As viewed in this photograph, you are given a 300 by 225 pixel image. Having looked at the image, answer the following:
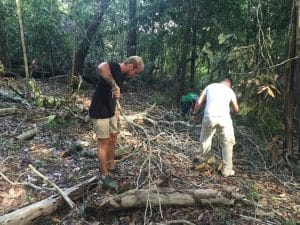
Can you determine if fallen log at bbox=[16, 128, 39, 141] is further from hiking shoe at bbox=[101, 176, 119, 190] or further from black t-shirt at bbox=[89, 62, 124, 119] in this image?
hiking shoe at bbox=[101, 176, 119, 190]

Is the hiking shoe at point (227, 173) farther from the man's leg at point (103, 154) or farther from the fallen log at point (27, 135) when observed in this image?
the fallen log at point (27, 135)

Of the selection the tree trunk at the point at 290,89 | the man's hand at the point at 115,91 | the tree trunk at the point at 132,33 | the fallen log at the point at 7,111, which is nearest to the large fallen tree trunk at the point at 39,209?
the man's hand at the point at 115,91

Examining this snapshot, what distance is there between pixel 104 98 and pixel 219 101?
1929 mm

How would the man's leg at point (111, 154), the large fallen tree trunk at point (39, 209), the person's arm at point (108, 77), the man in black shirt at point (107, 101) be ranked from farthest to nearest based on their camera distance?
the man's leg at point (111, 154) < the man in black shirt at point (107, 101) < the person's arm at point (108, 77) < the large fallen tree trunk at point (39, 209)

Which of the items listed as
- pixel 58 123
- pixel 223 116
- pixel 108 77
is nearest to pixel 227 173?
pixel 223 116

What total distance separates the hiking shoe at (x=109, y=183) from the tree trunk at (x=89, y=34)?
8.43 metres

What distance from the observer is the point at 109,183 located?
5352 millimetres

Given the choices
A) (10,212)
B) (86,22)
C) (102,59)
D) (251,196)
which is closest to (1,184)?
(10,212)

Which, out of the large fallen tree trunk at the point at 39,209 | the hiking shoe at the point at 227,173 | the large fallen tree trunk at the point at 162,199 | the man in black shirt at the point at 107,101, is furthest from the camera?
the hiking shoe at the point at 227,173

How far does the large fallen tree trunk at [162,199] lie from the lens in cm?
470

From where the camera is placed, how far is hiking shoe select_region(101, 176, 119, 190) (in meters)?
5.33

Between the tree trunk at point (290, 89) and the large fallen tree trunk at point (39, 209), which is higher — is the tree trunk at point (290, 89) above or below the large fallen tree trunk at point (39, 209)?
above

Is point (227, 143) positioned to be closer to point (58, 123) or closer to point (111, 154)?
point (111, 154)

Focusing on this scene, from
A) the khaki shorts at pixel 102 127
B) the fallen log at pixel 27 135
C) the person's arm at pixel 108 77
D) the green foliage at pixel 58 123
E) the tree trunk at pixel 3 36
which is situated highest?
the tree trunk at pixel 3 36
